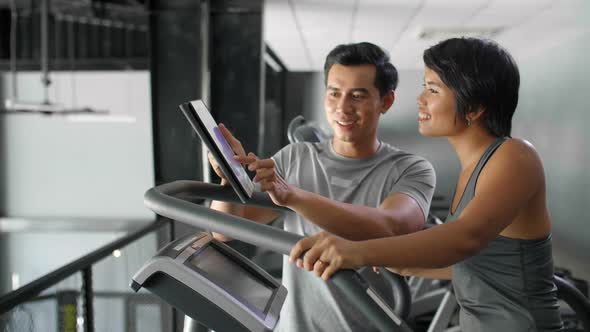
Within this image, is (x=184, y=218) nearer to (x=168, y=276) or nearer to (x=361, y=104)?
(x=168, y=276)

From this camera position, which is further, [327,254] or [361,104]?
[361,104]

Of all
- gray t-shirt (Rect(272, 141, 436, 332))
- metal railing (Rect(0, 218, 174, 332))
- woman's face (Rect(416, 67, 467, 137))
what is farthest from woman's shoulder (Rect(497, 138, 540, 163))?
metal railing (Rect(0, 218, 174, 332))

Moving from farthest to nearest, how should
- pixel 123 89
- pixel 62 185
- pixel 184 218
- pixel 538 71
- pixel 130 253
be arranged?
pixel 62 185, pixel 123 89, pixel 130 253, pixel 538 71, pixel 184 218

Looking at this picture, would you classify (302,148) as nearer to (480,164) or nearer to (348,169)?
(348,169)

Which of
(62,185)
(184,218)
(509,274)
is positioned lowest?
(62,185)

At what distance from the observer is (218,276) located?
92 cm

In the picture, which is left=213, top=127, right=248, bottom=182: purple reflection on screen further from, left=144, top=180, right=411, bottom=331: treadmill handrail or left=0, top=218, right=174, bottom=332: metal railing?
left=0, top=218, right=174, bottom=332: metal railing

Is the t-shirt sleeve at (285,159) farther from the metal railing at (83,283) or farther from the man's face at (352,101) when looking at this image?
the metal railing at (83,283)

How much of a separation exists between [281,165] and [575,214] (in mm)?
1834

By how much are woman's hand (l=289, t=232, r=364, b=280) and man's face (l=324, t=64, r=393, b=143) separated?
0.65m

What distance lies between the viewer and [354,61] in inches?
54.9

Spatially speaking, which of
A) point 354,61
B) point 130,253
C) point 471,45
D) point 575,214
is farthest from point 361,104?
point 130,253

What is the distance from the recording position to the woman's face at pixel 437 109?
102cm

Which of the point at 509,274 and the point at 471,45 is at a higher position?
the point at 471,45
